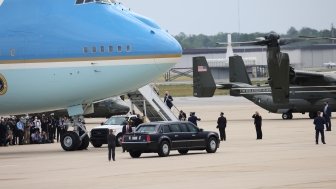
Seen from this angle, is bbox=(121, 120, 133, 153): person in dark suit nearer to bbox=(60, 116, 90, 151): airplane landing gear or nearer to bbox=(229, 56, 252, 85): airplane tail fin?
bbox=(60, 116, 90, 151): airplane landing gear

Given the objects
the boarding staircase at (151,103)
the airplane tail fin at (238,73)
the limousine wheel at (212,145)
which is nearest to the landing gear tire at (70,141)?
the limousine wheel at (212,145)

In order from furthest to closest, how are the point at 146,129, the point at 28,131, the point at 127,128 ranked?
the point at 28,131, the point at 127,128, the point at 146,129

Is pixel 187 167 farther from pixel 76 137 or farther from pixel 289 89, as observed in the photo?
pixel 289 89

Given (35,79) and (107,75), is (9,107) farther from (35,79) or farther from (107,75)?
(107,75)

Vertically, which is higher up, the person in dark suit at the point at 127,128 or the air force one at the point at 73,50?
the air force one at the point at 73,50

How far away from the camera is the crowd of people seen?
46562 millimetres

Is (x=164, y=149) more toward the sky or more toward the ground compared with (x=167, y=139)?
more toward the ground

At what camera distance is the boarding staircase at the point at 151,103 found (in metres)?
51.8

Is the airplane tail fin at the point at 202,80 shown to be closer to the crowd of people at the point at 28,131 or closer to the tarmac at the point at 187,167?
the crowd of people at the point at 28,131

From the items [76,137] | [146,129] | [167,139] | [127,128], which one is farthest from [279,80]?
[167,139]

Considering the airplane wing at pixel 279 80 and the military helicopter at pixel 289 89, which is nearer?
the airplane wing at pixel 279 80

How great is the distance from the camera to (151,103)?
170 ft

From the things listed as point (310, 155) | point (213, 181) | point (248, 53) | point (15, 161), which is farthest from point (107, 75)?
point (248, 53)

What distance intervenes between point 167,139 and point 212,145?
2428mm
